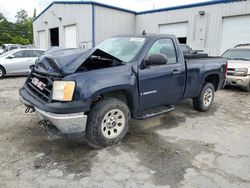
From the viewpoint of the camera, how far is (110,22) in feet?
63.6

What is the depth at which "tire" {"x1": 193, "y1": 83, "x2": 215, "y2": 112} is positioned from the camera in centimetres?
618

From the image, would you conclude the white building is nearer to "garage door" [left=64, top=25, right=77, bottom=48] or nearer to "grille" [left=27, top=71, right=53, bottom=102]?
"garage door" [left=64, top=25, right=77, bottom=48]

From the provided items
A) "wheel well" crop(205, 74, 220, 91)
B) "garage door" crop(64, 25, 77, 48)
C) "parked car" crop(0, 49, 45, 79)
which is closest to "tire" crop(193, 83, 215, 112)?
"wheel well" crop(205, 74, 220, 91)

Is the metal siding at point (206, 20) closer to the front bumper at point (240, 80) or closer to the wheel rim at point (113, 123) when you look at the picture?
the front bumper at point (240, 80)

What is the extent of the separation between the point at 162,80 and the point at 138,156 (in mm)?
1574

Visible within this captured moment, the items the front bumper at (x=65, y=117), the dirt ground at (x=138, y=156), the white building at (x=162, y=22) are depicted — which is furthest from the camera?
the white building at (x=162, y=22)

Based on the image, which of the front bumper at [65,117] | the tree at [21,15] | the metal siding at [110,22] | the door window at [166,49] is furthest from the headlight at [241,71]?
the tree at [21,15]

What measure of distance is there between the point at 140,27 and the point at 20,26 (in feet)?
189

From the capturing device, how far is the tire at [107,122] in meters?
3.83

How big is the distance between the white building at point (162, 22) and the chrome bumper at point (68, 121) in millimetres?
13584

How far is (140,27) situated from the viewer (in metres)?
20.8

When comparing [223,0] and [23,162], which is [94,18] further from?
[23,162]

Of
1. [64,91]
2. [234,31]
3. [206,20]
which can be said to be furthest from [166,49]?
[206,20]

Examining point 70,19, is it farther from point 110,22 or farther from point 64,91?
point 64,91
